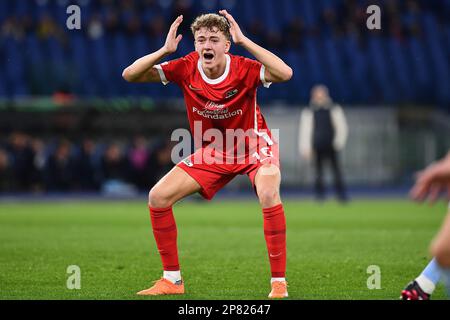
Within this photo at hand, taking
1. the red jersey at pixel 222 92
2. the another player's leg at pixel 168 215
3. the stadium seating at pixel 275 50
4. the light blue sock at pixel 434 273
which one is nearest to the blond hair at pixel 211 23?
the red jersey at pixel 222 92

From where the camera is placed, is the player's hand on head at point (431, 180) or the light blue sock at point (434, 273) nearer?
the player's hand on head at point (431, 180)

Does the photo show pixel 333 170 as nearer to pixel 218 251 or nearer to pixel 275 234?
pixel 218 251

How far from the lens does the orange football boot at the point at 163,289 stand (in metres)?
7.25

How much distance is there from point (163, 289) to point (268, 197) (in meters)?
1.17

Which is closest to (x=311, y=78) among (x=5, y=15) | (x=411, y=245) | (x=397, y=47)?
(x=397, y=47)

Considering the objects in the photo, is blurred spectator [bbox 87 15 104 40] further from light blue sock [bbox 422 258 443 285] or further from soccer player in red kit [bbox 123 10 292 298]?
light blue sock [bbox 422 258 443 285]

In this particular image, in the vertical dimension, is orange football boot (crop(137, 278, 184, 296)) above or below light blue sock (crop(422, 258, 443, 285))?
below

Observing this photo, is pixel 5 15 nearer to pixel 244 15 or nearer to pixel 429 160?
pixel 244 15

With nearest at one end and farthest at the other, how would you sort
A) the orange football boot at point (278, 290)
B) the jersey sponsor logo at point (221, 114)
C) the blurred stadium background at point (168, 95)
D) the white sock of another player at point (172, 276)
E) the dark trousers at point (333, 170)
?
the orange football boot at point (278, 290) < the white sock of another player at point (172, 276) < the jersey sponsor logo at point (221, 114) < the dark trousers at point (333, 170) < the blurred stadium background at point (168, 95)

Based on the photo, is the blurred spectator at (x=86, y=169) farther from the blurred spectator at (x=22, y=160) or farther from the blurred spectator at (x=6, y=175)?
the blurred spectator at (x=6, y=175)

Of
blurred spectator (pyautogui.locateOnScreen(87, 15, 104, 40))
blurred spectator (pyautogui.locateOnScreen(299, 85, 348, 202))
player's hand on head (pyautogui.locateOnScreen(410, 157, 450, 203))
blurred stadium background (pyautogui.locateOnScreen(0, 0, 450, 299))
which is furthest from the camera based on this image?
blurred spectator (pyautogui.locateOnScreen(87, 15, 104, 40))

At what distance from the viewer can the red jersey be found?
764 centimetres

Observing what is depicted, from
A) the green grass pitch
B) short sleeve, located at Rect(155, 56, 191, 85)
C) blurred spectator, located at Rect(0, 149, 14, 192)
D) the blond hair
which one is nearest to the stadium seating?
blurred spectator, located at Rect(0, 149, 14, 192)
